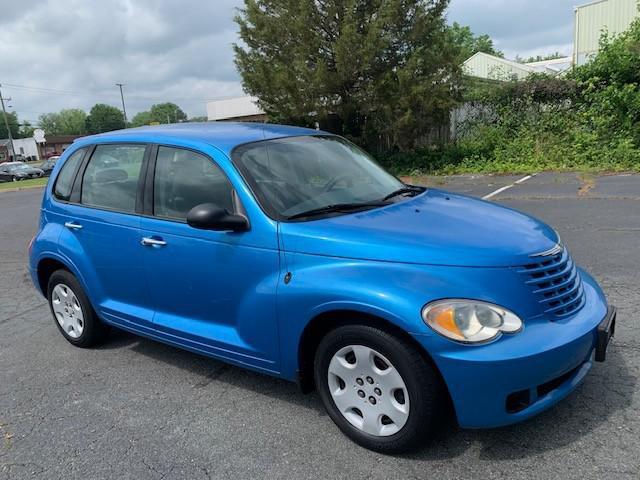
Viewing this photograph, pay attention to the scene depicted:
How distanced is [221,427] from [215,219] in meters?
1.25

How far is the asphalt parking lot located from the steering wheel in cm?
137

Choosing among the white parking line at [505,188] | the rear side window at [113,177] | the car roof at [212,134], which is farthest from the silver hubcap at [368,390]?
the white parking line at [505,188]

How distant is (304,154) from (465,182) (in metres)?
11.3

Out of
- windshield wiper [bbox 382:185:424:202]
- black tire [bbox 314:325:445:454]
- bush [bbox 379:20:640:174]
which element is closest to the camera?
black tire [bbox 314:325:445:454]

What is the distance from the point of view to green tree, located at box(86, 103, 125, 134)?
5290 inches

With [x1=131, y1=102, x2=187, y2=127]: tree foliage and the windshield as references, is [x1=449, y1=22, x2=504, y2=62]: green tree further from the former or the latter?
[x1=131, y1=102, x2=187, y2=127]: tree foliage

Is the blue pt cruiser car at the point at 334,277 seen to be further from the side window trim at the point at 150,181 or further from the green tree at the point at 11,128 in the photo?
the green tree at the point at 11,128

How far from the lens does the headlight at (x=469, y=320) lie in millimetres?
2531

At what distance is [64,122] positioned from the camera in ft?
490

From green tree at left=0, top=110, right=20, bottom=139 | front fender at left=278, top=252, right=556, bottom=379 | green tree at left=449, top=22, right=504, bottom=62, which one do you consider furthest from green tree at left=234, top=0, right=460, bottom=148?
green tree at left=0, top=110, right=20, bottom=139

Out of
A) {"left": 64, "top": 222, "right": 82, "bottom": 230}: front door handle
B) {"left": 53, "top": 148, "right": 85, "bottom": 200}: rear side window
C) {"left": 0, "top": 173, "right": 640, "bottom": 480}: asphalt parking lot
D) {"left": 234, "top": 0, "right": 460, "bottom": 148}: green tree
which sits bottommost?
{"left": 0, "top": 173, "right": 640, "bottom": 480}: asphalt parking lot

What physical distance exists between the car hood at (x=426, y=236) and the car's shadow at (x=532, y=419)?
938mm

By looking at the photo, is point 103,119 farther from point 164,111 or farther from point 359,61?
point 359,61

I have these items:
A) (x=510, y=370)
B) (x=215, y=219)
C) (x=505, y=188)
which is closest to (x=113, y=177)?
(x=215, y=219)
